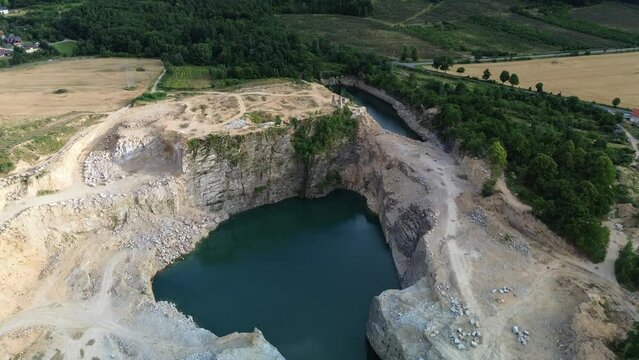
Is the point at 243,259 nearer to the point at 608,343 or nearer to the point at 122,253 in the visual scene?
the point at 122,253

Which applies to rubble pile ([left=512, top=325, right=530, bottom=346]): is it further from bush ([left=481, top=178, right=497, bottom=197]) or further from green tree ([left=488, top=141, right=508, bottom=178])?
green tree ([left=488, top=141, right=508, bottom=178])

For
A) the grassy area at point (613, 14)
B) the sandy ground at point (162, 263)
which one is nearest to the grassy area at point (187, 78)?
the sandy ground at point (162, 263)

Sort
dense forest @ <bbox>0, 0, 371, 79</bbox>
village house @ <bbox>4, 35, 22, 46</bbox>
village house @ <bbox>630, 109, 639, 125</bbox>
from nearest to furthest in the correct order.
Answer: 1. village house @ <bbox>630, 109, 639, 125</bbox>
2. dense forest @ <bbox>0, 0, 371, 79</bbox>
3. village house @ <bbox>4, 35, 22, 46</bbox>

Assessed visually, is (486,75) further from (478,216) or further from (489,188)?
(478,216)

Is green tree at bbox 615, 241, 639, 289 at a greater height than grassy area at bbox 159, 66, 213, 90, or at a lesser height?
lesser

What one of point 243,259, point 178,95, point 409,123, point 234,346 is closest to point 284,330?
point 234,346

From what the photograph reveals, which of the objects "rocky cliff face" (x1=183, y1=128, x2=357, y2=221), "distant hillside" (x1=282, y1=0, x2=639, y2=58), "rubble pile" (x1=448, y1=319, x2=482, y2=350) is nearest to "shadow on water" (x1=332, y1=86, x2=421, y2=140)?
"rocky cliff face" (x1=183, y1=128, x2=357, y2=221)
